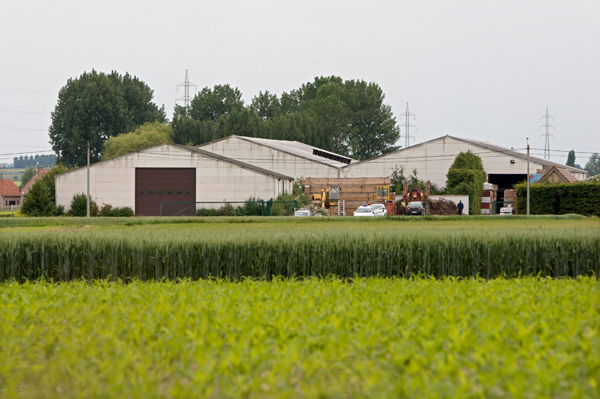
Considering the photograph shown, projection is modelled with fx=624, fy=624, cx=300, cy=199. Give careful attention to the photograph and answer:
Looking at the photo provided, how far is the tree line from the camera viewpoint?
9131 cm

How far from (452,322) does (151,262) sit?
913 cm

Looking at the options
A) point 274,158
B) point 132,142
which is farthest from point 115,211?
point 132,142

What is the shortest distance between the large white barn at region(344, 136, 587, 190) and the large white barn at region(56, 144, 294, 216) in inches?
543

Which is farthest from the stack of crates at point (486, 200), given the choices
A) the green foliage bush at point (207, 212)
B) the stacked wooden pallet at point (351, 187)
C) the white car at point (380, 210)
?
the green foliage bush at point (207, 212)

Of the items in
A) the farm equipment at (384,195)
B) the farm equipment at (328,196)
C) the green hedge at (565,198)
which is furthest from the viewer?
the farm equipment at (384,195)

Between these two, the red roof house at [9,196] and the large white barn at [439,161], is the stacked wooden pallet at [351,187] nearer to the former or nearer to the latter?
the large white barn at [439,161]

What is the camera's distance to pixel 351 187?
56.1 metres

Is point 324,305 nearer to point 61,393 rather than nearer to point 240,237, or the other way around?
point 61,393

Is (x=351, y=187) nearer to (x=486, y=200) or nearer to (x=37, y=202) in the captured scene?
(x=486, y=200)

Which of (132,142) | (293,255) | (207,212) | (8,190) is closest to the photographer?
(293,255)

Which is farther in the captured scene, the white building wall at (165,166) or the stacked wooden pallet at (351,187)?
the stacked wooden pallet at (351,187)

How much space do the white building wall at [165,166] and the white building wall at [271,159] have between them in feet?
29.3

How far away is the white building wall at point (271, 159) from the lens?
61219 mm

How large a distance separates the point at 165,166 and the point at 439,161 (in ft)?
86.7
